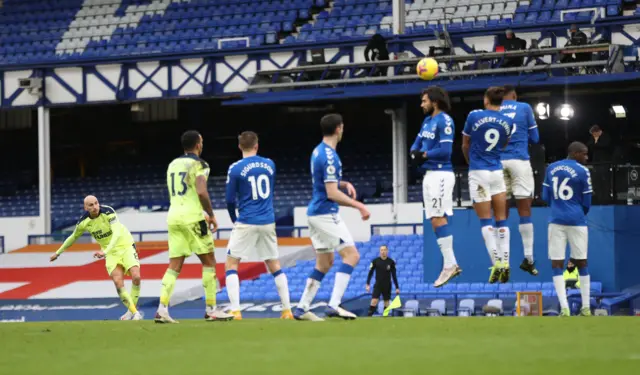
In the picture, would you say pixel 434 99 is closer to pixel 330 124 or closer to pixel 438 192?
pixel 438 192

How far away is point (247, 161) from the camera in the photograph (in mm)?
13328

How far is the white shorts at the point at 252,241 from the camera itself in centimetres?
1349

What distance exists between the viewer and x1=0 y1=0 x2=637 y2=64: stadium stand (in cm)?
3356

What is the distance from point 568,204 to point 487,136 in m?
2.84

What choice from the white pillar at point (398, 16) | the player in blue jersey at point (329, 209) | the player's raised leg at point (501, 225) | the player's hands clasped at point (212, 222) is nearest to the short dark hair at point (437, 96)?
the player in blue jersey at point (329, 209)

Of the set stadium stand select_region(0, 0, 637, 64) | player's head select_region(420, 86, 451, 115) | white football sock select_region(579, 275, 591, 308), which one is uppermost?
stadium stand select_region(0, 0, 637, 64)

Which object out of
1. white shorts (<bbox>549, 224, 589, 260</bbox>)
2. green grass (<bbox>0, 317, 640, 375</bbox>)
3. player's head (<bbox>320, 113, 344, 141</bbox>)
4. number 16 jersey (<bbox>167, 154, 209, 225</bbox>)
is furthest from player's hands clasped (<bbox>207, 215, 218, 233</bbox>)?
white shorts (<bbox>549, 224, 589, 260</bbox>)

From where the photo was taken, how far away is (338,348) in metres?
9.43

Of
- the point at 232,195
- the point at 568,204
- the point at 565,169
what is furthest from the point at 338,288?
the point at 568,204

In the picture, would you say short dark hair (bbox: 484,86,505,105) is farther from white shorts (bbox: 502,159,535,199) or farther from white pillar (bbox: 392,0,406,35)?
white pillar (bbox: 392,0,406,35)

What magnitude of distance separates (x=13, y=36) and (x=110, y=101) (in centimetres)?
742

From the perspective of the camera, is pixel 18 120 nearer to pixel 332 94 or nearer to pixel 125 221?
pixel 125 221

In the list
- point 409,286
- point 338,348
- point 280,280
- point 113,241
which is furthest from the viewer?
point 409,286

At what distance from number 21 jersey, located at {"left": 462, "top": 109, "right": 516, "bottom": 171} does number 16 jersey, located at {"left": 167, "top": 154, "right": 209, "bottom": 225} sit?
9.76 ft
